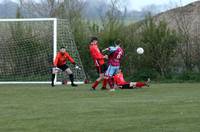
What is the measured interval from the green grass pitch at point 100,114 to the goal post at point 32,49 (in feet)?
33.5

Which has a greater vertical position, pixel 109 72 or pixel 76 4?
pixel 76 4

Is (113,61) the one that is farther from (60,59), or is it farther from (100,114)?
(100,114)

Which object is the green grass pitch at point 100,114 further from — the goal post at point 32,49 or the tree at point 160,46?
the tree at point 160,46

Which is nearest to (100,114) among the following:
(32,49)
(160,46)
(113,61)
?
(113,61)

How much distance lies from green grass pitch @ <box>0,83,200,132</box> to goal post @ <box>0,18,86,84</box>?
10198 mm

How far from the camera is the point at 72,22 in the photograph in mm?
32656

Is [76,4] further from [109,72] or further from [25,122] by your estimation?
[25,122]

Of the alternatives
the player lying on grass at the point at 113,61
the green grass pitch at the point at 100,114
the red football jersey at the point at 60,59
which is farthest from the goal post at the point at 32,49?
the green grass pitch at the point at 100,114

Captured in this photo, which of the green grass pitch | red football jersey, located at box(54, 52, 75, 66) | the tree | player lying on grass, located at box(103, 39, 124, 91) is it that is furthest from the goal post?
the green grass pitch

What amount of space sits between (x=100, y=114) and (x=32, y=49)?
1621 cm

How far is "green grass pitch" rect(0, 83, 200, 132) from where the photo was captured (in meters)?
11.6

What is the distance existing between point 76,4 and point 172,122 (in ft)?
85.1

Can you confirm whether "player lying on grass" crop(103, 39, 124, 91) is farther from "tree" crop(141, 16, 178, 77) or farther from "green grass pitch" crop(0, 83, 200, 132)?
"tree" crop(141, 16, 178, 77)

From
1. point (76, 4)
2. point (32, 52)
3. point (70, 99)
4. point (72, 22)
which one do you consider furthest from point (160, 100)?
point (76, 4)
